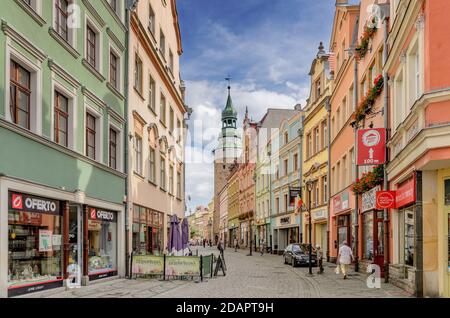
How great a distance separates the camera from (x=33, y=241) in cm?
1380

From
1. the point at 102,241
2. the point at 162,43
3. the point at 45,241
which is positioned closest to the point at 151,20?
the point at 162,43

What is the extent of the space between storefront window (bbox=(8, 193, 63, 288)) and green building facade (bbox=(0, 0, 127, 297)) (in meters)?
0.03

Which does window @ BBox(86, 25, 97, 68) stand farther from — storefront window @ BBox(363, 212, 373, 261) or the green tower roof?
the green tower roof

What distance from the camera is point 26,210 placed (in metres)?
13.3

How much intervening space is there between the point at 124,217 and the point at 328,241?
58.2 ft

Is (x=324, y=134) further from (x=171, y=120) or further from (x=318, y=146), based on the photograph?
(x=171, y=120)

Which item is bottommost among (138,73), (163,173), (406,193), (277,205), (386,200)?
(277,205)

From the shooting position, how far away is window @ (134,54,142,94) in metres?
24.0

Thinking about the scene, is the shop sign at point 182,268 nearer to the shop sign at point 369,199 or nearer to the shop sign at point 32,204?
the shop sign at point 32,204

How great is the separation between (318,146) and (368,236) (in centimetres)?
1534

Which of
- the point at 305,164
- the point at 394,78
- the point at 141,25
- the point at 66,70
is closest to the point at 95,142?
the point at 66,70

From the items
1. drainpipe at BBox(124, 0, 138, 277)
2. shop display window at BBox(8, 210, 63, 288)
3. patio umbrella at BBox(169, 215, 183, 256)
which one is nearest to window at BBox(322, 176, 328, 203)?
patio umbrella at BBox(169, 215, 183, 256)

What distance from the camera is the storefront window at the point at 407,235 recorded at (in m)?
16.1

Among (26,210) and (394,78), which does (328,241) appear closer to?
(394,78)
